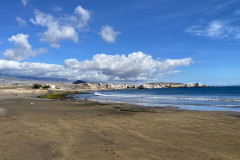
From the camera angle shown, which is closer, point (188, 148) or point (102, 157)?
point (102, 157)

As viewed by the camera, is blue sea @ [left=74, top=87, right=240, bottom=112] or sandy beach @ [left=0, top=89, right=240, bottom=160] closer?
sandy beach @ [left=0, top=89, right=240, bottom=160]

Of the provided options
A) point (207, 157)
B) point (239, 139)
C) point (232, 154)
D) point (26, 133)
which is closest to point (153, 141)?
point (207, 157)

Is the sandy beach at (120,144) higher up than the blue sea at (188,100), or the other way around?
the sandy beach at (120,144)

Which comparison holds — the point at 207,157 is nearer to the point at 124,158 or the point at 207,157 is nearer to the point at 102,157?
the point at 124,158

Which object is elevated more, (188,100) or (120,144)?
(120,144)

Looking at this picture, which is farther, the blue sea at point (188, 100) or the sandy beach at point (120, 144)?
the blue sea at point (188, 100)

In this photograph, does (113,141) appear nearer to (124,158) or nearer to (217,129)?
(124,158)

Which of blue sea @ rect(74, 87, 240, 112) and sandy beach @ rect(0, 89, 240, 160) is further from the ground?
sandy beach @ rect(0, 89, 240, 160)

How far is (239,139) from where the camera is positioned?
9.59m

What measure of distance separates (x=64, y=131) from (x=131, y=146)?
4.68 metres

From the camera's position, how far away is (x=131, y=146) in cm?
829

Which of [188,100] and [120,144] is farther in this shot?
[188,100]

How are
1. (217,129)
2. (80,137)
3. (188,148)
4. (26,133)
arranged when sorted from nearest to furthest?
1. (188,148)
2. (80,137)
3. (26,133)
4. (217,129)

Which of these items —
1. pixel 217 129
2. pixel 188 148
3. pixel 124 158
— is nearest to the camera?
pixel 124 158
